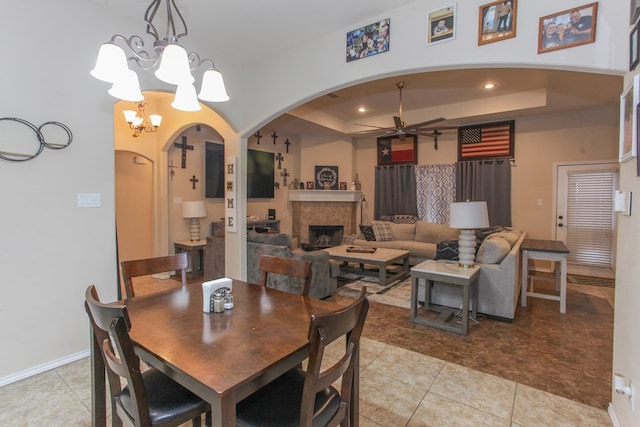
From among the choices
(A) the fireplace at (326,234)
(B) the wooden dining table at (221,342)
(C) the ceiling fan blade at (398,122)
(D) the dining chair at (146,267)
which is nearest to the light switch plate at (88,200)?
(D) the dining chair at (146,267)

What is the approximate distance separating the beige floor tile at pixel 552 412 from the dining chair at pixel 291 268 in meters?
Result: 1.47

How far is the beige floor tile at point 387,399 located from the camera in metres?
1.90

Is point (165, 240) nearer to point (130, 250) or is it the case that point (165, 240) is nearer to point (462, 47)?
point (130, 250)

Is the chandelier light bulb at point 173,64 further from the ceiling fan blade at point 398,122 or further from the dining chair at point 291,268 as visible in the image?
the ceiling fan blade at point 398,122

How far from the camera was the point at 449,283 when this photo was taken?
3367mm

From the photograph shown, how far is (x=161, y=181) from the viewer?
519 cm

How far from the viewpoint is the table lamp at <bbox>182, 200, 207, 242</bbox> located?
517 cm

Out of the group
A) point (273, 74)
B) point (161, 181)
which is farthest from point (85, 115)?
point (161, 181)

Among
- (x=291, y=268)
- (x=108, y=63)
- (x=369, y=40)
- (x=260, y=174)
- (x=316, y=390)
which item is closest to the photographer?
(x=316, y=390)

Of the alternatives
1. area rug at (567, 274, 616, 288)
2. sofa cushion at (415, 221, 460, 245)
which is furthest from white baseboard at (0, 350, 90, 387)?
area rug at (567, 274, 616, 288)

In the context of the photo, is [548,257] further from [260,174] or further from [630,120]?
[260,174]

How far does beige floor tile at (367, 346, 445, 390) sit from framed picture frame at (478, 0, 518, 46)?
2433mm

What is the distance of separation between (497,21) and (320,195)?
515cm

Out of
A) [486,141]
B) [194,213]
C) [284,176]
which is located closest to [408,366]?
[194,213]
